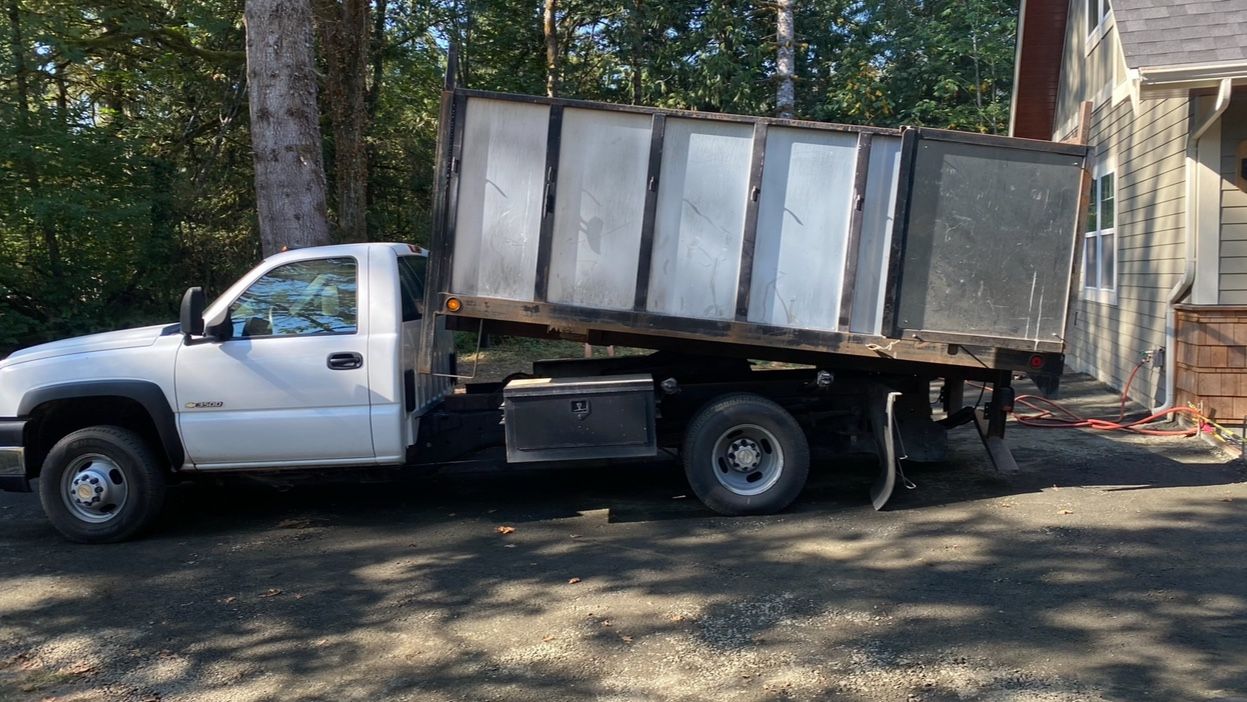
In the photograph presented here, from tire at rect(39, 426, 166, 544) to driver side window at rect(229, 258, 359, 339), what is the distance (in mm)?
1043

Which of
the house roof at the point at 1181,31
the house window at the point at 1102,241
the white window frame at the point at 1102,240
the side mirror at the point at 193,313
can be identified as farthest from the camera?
the house window at the point at 1102,241

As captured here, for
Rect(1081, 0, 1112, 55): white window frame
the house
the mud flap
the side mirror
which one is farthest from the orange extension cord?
the side mirror

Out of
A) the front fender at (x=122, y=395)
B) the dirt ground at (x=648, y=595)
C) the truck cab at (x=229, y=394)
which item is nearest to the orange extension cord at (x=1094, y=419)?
the dirt ground at (x=648, y=595)

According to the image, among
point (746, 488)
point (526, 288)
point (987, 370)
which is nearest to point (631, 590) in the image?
point (746, 488)

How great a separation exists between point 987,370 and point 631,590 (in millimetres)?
3217

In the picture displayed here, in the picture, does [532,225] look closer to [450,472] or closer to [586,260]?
[586,260]

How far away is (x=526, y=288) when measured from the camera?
6.71 m

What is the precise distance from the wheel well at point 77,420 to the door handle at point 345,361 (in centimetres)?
135

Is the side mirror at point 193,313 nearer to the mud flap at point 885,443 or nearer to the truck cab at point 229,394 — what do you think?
the truck cab at point 229,394

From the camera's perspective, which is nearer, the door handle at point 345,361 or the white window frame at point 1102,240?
the door handle at point 345,361

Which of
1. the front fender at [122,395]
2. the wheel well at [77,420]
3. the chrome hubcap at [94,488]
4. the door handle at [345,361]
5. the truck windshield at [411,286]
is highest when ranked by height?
the truck windshield at [411,286]

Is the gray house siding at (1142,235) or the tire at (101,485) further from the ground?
the gray house siding at (1142,235)

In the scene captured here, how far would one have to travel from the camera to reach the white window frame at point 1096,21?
1287cm

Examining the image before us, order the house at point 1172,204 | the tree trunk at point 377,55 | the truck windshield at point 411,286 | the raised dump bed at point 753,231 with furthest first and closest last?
the tree trunk at point 377,55, the house at point 1172,204, the truck windshield at point 411,286, the raised dump bed at point 753,231
